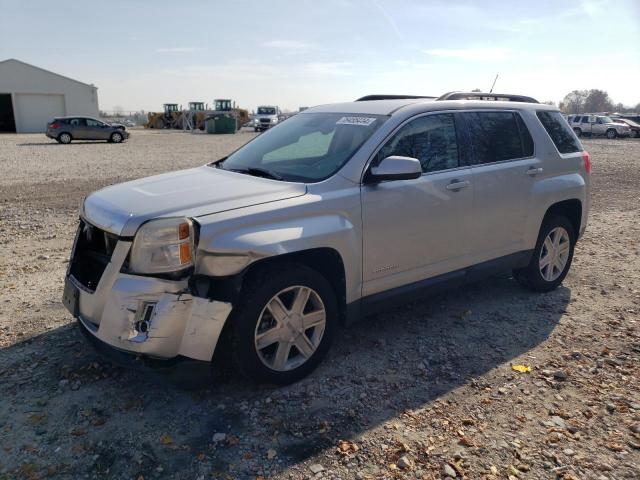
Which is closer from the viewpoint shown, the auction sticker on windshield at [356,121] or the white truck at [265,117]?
the auction sticker on windshield at [356,121]

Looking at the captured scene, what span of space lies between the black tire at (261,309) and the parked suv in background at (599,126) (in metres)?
40.1

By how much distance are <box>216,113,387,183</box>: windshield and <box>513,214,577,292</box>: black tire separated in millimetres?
2257

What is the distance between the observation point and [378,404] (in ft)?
11.1

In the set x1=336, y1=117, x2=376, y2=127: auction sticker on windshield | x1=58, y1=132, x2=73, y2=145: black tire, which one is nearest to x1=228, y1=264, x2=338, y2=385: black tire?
x1=336, y1=117, x2=376, y2=127: auction sticker on windshield

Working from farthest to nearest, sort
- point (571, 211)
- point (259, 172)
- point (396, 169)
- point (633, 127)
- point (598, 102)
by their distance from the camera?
1. point (598, 102)
2. point (633, 127)
3. point (571, 211)
4. point (259, 172)
5. point (396, 169)

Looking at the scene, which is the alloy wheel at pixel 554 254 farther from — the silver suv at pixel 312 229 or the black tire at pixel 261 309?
the black tire at pixel 261 309

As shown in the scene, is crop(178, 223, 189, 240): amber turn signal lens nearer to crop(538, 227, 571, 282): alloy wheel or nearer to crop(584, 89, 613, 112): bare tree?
crop(538, 227, 571, 282): alloy wheel

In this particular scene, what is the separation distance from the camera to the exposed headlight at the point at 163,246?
10.00 feet

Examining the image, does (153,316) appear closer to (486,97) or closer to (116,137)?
(486,97)

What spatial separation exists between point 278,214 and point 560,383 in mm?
2299

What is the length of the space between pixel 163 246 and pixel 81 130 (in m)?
29.8

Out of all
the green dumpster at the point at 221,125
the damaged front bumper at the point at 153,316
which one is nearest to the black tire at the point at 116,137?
the green dumpster at the point at 221,125

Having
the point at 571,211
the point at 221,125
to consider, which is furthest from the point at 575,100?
the point at 571,211

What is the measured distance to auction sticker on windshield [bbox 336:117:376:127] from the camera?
4.07 metres
